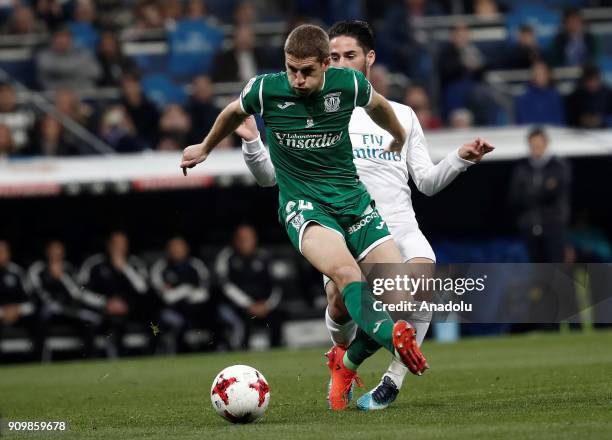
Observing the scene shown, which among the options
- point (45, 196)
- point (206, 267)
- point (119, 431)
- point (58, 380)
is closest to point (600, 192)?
point (206, 267)

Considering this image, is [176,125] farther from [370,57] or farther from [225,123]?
[225,123]

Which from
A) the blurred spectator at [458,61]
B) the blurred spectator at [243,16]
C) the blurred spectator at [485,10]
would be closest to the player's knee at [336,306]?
the blurred spectator at [458,61]

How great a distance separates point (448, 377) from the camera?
11172 mm

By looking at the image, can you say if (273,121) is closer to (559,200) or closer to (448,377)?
(448,377)

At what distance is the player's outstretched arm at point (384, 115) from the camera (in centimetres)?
809

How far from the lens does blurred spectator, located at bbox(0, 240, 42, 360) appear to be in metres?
16.3

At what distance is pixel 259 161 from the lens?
8750 millimetres

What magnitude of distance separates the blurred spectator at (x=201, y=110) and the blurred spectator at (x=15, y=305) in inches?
125

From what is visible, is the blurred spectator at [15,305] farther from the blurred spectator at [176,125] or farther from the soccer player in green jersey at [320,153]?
the soccer player in green jersey at [320,153]

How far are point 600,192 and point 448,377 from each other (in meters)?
8.66

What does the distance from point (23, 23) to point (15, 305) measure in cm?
586

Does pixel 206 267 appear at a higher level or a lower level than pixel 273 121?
lower

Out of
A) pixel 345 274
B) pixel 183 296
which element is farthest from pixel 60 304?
pixel 345 274

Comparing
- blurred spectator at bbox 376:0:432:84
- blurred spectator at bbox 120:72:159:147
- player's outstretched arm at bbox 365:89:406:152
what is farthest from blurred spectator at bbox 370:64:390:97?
player's outstretched arm at bbox 365:89:406:152
